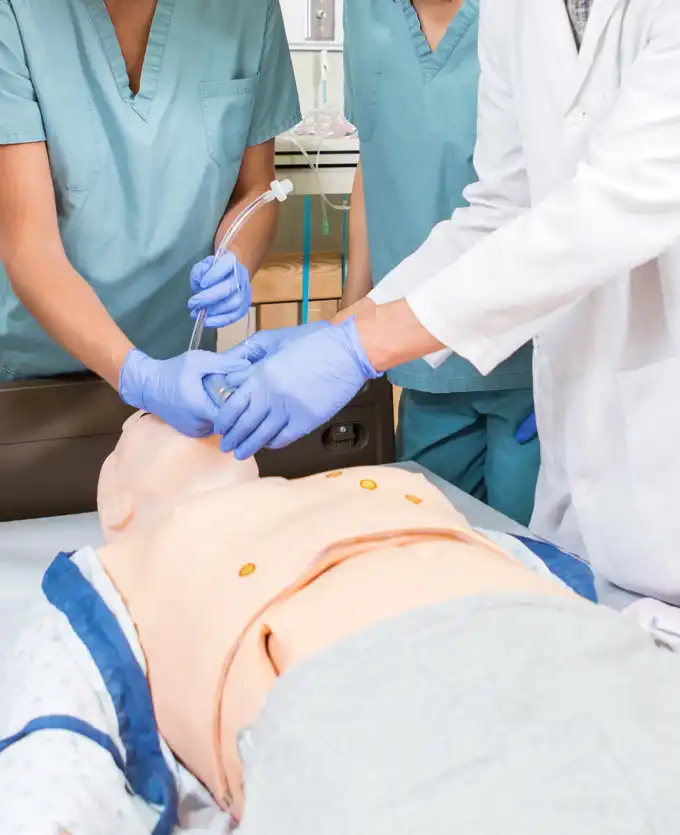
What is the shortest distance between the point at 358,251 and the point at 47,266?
71 centimetres

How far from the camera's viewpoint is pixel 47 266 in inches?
54.2

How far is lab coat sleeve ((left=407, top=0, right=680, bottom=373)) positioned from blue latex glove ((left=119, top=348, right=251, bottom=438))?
0.32m

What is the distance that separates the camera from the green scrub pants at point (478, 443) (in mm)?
1603

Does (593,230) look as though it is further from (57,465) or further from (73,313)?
(57,465)

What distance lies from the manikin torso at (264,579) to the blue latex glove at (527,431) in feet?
1.65

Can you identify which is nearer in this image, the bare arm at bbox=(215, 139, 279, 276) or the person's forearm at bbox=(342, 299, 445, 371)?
the person's forearm at bbox=(342, 299, 445, 371)

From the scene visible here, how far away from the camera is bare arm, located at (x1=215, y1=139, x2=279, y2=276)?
5.32 feet

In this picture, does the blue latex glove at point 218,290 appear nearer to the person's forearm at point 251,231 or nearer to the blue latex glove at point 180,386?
the blue latex glove at point 180,386

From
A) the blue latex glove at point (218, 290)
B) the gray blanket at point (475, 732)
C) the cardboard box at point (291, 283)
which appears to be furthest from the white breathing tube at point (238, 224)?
the cardboard box at point (291, 283)

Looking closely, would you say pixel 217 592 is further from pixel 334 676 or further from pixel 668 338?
pixel 668 338

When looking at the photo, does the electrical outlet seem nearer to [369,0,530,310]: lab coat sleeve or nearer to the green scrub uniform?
the green scrub uniform

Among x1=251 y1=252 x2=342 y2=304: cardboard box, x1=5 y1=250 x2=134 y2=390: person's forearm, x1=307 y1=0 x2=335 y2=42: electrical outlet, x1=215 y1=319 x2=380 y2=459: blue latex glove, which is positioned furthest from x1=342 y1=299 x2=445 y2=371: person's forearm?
x1=307 y1=0 x2=335 y2=42: electrical outlet

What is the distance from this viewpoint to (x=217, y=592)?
0.91 meters

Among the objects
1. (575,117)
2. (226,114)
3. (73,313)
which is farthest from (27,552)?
(575,117)
